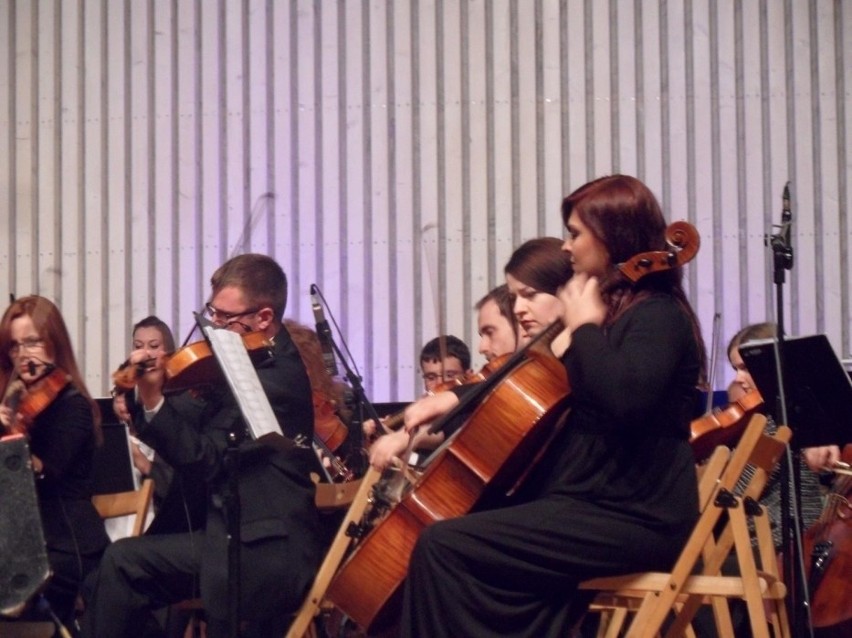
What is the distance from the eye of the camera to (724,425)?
4.30m

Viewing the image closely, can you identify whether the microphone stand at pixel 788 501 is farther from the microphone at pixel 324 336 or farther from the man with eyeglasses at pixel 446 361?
the man with eyeglasses at pixel 446 361

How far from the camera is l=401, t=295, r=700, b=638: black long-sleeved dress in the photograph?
2.88m

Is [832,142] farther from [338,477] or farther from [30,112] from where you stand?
[30,112]

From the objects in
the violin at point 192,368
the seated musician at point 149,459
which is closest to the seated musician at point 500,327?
the violin at point 192,368

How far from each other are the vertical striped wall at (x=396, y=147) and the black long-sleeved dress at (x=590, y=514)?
3.53 meters

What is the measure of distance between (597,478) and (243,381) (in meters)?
1.02

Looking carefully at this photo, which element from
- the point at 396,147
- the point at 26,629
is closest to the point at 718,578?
the point at 26,629

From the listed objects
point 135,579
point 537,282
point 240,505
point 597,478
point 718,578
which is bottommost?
point 135,579

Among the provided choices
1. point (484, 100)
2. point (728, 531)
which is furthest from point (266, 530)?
point (484, 100)

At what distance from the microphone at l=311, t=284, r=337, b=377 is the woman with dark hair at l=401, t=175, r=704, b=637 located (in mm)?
1866

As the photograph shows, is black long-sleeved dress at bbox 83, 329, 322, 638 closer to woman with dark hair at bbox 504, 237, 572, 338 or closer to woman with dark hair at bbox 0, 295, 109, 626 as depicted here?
woman with dark hair at bbox 0, 295, 109, 626

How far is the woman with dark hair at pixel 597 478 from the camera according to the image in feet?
9.49

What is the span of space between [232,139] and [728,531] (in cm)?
435

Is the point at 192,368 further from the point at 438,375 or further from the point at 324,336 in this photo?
the point at 438,375
